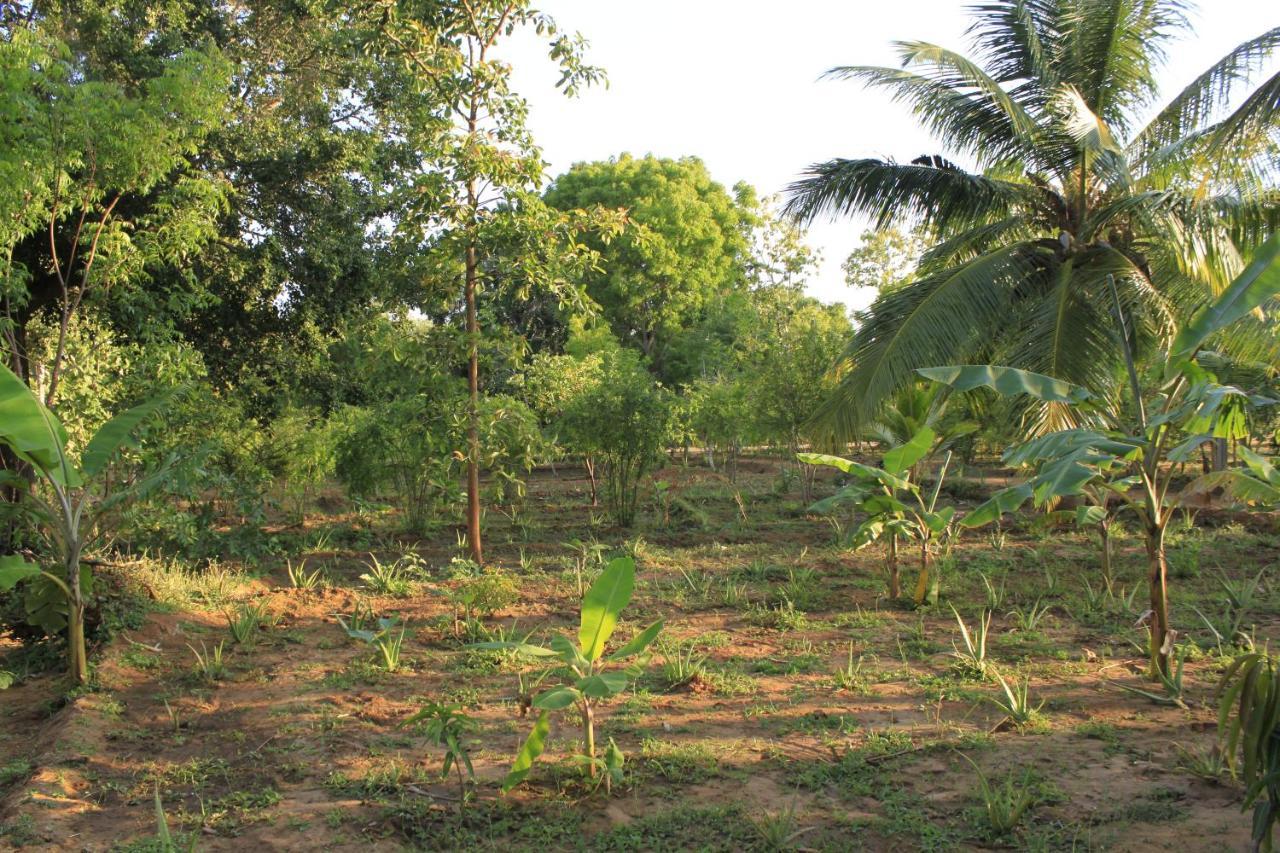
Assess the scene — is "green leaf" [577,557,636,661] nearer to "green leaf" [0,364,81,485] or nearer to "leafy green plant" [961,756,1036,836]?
"leafy green plant" [961,756,1036,836]

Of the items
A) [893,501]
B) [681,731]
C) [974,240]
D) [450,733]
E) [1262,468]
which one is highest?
[974,240]

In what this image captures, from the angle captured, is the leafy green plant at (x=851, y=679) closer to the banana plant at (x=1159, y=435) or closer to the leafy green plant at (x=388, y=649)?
the banana plant at (x=1159, y=435)

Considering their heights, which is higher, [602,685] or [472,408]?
[472,408]

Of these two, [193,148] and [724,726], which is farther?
[193,148]

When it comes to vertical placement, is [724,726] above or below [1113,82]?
below

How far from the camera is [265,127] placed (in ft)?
38.1

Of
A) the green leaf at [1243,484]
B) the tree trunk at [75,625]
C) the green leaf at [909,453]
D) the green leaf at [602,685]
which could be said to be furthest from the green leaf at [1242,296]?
the tree trunk at [75,625]

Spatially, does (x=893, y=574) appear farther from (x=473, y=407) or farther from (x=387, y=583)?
(x=387, y=583)

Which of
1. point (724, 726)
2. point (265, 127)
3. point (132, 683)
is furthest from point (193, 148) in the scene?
point (724, 726)

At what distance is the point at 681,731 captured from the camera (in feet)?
15.3

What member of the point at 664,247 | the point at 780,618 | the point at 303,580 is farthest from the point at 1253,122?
the point at 664,247

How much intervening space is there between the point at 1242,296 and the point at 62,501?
623 cm

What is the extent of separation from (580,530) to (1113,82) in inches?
312

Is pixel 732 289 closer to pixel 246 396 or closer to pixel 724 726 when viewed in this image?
pixel 246 396
